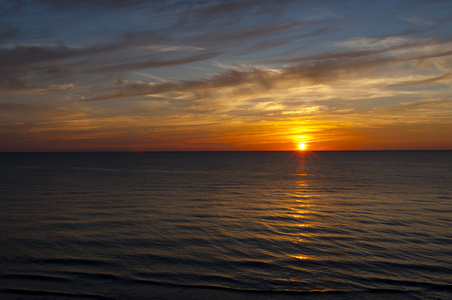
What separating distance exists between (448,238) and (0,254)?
90.9 ft

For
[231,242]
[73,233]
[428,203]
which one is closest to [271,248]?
[231,242]

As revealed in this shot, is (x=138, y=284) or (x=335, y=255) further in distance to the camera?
(x=335, y=255)

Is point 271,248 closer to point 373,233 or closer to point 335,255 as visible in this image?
point 335,255

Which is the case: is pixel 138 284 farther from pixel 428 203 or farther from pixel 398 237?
pixel 428 203

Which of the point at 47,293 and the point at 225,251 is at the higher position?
the point at 47,293

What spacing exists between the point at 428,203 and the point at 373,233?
63.9 feet

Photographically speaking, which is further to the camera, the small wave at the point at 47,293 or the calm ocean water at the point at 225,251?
the calm ocean water at the point at 225,251

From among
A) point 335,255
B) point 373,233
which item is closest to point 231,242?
point 335,255

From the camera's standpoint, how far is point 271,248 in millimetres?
21500

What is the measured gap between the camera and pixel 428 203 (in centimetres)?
4000

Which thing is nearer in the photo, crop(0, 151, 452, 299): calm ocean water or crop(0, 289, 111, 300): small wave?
crop(0, 289, 111, 300): small wave

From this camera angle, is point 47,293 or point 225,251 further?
point 225,251

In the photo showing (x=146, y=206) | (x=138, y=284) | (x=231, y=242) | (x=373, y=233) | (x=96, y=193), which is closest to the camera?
(x=138, y=284)

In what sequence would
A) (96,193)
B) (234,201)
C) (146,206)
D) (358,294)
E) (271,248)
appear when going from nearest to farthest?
(358,294) → (271,248) → (146,206) → (234,201) → (96,193)
